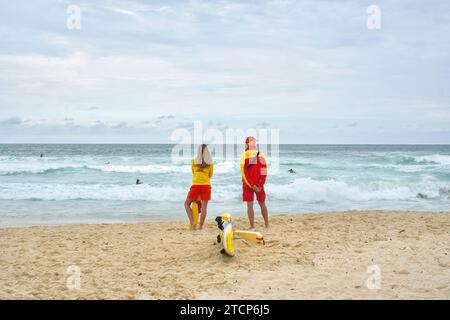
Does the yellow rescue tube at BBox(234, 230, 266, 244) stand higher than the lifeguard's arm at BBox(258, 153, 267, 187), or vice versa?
the lifeguard's arm at BBox(258, 153, 267, 187)

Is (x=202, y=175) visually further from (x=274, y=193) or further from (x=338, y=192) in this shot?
(x=338, y=192)

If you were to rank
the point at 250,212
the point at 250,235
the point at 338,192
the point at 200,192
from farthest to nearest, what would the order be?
the point at 338,192 < the point at 200,192 < the point at 250,212 < the point at 250,235

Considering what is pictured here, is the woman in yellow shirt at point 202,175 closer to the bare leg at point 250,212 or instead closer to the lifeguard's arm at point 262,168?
Answer: the bare leg at point 250,212

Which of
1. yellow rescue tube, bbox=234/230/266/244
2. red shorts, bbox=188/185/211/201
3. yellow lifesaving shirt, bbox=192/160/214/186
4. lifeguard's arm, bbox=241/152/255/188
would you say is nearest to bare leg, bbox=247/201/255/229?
lifeguard's arm, bbox=241/152/255/188

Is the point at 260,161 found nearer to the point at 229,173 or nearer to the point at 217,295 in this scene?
the point at 217,295

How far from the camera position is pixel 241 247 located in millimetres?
6402

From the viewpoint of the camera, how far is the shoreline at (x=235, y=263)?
4.90 metres

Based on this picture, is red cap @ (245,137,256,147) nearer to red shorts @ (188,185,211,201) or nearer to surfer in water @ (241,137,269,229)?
surfer in water @ (241,137,269,229)

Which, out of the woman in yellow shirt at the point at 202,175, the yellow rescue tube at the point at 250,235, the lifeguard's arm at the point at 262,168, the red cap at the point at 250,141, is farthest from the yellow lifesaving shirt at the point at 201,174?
the yellow rescue tube at the point at 250,235

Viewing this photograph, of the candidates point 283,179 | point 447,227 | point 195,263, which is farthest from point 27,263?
point 283,179

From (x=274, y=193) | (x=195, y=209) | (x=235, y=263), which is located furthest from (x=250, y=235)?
(x=274, y=193)

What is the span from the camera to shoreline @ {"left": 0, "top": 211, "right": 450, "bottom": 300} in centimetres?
490

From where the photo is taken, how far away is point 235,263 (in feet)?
19.1
